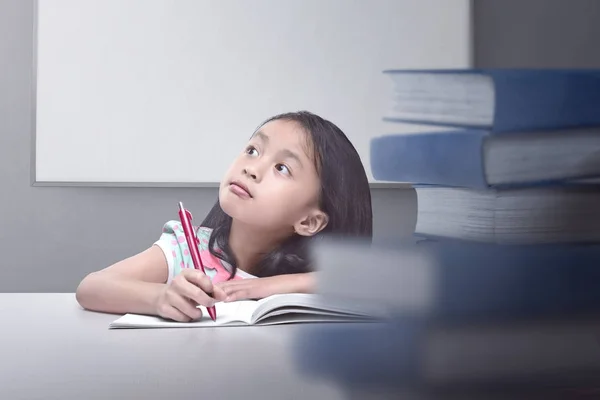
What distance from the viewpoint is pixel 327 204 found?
1.20 metres

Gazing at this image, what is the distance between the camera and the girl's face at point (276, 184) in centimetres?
105

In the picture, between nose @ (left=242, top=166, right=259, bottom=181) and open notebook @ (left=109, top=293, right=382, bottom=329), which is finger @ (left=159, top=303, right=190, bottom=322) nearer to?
open notebook @ (left=109, top=293, right=382, bottom=329)

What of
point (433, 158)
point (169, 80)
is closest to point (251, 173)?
point (433, 158)

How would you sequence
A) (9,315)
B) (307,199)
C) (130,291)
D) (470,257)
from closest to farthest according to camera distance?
(470,257)
(9,315)
(130,291)
(307,199)

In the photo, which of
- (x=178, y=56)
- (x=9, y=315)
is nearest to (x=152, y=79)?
(x=178, y=56)

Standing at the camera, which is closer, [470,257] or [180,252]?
[470,257]

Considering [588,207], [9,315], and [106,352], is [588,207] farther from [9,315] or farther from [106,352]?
[9,315]

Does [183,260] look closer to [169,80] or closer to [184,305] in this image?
[184,305]

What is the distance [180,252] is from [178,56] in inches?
48.2

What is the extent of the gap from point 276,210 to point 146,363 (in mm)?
769

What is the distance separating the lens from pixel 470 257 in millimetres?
166

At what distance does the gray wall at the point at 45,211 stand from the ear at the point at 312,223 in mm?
1158

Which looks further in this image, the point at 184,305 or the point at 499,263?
the point at 184,305

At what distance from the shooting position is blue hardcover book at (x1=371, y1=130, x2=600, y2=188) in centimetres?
18
